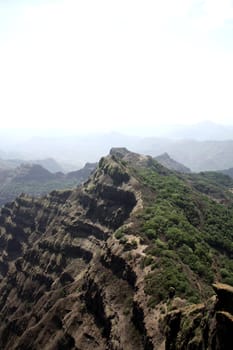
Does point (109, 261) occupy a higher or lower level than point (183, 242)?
lower

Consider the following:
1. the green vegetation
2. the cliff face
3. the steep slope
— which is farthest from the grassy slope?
the cliff face

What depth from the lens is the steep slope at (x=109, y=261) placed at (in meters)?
70.6

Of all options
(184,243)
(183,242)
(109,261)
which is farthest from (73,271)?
(184,243)

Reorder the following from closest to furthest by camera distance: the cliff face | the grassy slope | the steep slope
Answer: the steep slope, the grassy slope, the cliff face

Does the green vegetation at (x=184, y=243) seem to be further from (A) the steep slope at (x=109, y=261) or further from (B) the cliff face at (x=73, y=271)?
(B) the cliff face at (x=73, y=271)

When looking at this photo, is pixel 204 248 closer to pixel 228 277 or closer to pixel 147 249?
pixel 228 277

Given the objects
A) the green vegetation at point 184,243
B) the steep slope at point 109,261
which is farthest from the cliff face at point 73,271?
the green vegetation at point 184,243

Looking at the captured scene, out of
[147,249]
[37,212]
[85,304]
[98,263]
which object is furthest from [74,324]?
[37,212]

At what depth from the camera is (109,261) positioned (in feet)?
282

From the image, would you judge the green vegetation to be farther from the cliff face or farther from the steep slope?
the cliff face

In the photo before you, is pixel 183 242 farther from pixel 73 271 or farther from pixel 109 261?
pixel 73 271

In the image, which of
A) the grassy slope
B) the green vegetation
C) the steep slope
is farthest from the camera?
the grassy slope

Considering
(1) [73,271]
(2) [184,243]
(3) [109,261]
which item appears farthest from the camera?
(1) [73,271]

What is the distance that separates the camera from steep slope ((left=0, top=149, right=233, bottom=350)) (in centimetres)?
7062
